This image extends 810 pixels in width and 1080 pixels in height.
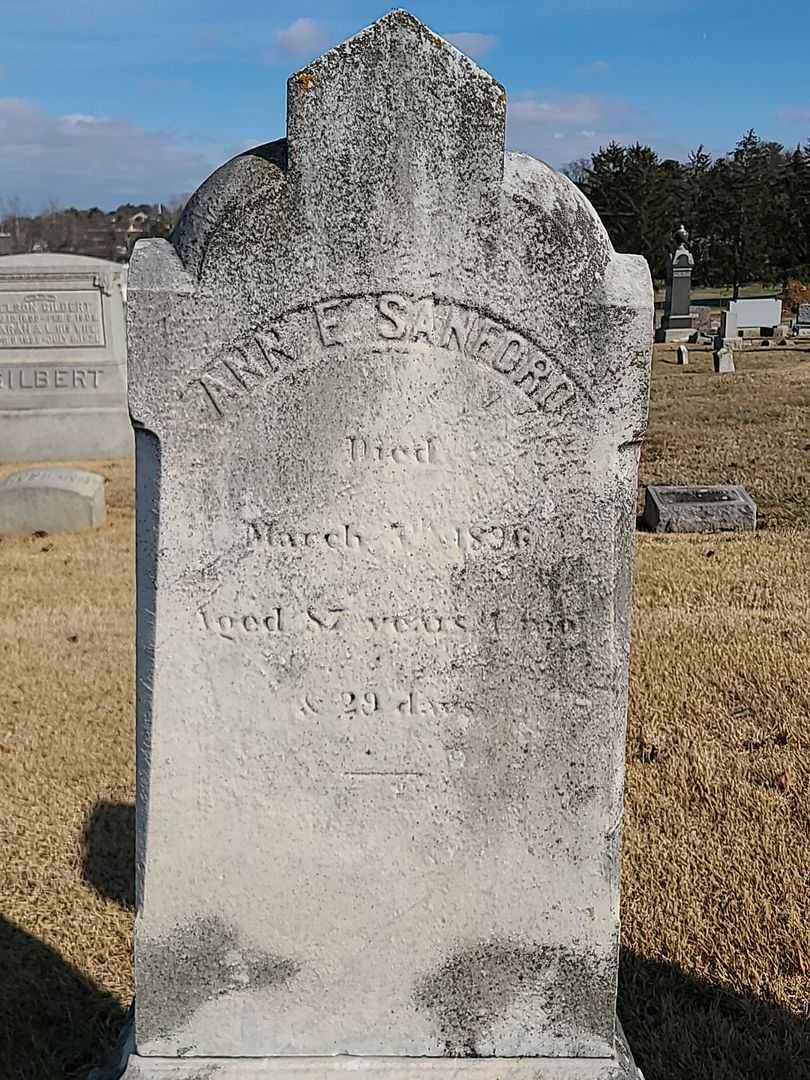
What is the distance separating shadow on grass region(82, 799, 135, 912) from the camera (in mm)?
3756

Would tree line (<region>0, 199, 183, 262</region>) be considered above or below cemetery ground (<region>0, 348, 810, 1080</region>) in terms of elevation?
above

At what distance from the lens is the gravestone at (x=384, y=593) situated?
2125 millimetres

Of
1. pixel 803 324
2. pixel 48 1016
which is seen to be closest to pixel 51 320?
pixel 48 1016

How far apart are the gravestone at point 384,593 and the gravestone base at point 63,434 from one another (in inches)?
377

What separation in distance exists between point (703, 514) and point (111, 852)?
5.58 m

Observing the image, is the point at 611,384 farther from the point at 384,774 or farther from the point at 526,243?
the point at 384,774

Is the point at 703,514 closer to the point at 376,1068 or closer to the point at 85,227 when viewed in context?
the point at 376,1068

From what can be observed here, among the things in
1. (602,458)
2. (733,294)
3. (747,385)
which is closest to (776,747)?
(602,458)

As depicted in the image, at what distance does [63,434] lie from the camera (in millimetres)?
11508

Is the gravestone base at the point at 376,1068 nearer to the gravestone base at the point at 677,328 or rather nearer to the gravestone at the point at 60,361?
the gravestone at the point at 60,361

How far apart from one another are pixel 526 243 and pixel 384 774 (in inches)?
44.9

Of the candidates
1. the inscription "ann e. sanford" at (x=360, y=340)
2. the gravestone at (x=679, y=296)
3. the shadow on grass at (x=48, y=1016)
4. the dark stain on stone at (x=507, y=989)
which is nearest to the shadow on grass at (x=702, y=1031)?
the dark stain on stone at (x=507, y=989)

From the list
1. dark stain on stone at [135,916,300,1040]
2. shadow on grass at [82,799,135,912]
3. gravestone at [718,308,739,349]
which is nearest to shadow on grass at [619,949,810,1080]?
dark stain on stone at [135,916,300,1040]

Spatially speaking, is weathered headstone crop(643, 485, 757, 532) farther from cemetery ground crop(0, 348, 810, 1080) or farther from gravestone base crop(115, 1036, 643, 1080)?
gravestone base crop(115, 1036, 643, 1080)
